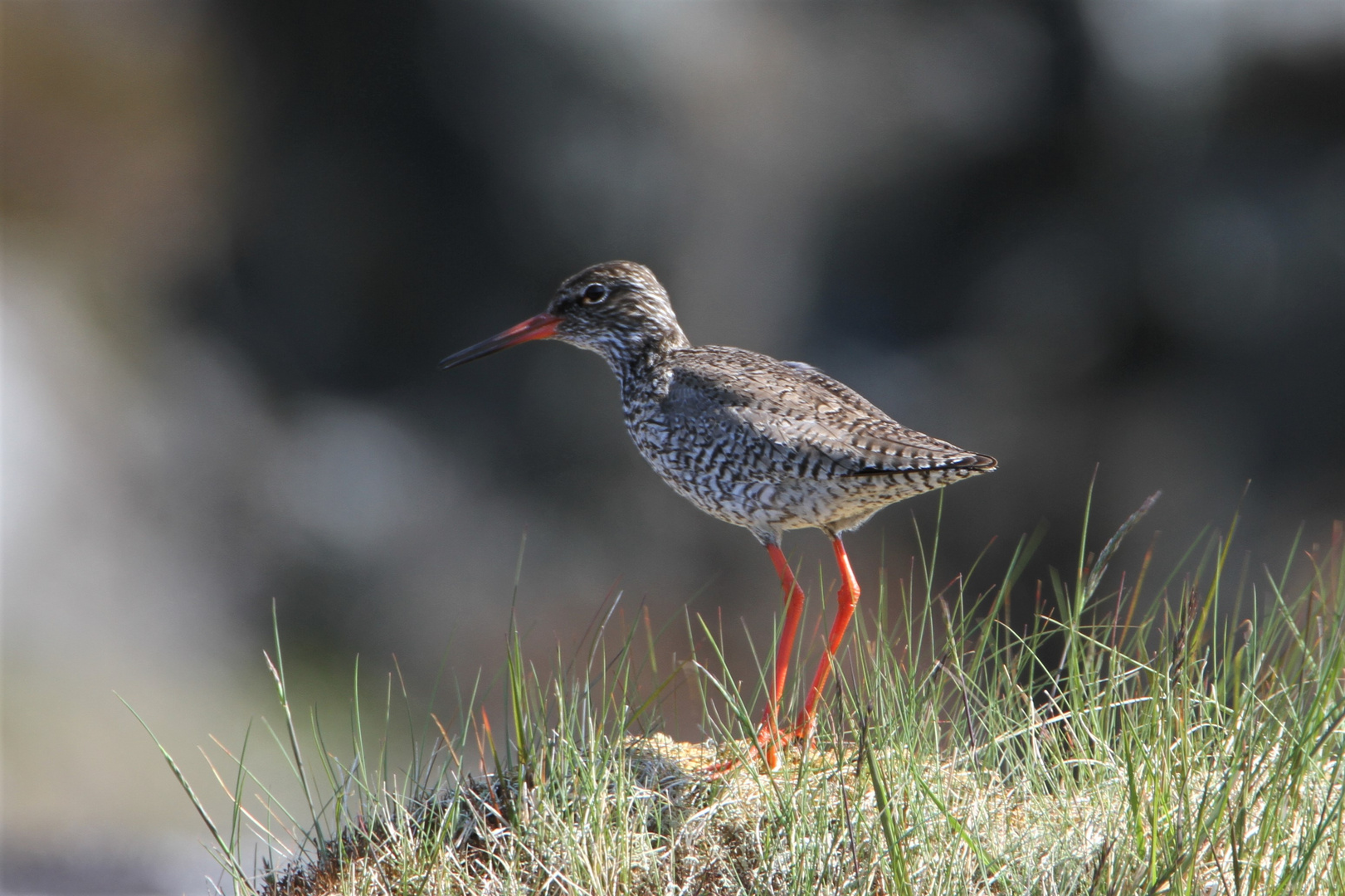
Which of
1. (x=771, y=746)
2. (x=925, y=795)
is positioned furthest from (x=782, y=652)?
(x=925, y=795)

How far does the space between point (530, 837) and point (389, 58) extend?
738 cm

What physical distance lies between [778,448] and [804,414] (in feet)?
0.70

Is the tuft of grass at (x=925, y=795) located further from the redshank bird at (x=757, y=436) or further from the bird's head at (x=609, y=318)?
the bird's head at (x=609, y=318)

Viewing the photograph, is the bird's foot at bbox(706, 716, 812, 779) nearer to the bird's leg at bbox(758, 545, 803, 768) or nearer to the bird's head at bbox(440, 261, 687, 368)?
the bird's leg at bbox(758, 545, 803, 768)

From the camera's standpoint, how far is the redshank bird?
155 inches

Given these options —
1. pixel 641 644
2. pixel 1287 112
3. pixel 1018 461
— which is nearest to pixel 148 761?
pixel 641 644

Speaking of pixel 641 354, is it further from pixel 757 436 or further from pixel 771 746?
pixel 771 746

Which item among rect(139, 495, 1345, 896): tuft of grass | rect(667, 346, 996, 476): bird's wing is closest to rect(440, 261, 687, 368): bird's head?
rect(667, 346, 996, 476): bird's wing

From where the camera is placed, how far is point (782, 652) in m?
4.51

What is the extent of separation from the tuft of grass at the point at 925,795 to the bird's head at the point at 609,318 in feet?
6.31

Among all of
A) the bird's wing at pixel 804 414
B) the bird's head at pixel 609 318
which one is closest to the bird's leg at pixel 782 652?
the bird's wing at pixel 804 414

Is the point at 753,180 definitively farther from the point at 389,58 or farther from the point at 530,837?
the point at 530,837

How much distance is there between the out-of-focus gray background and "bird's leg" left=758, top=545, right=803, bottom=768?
11.4 feet

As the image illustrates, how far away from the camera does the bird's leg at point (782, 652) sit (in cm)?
357
